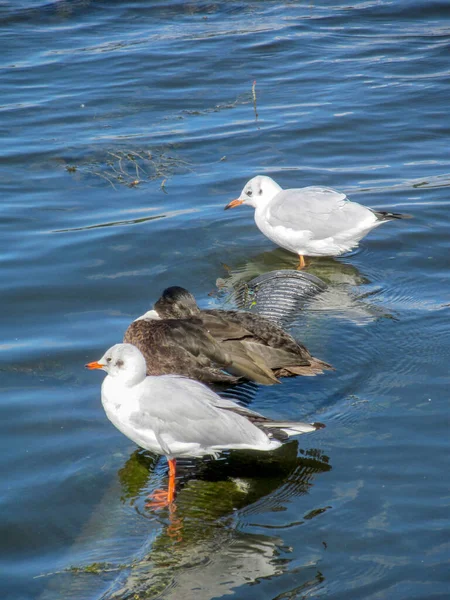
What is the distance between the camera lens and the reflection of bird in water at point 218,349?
718cm

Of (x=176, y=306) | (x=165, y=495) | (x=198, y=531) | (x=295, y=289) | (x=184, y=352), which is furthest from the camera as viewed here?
(x=295, y=289)

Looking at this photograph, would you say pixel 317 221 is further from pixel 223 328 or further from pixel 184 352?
pixel 184 352

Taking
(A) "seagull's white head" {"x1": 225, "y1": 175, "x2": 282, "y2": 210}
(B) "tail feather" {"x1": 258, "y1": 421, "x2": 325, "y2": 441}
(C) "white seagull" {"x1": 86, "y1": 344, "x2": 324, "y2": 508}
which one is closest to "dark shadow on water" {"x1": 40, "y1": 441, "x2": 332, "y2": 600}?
(C) "white seagull" {"x1": 86, "y1": 344, "x2": 324, "y2": 508}

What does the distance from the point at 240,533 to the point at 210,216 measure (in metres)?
6.13

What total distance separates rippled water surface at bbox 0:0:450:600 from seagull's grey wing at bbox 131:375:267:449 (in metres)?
0.38

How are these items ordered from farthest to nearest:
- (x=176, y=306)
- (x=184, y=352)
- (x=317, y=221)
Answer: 1. (x=317, y=221)
2. (x=176, y=306)
3. (x=184, y=352)

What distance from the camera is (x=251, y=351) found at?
24.1 feet

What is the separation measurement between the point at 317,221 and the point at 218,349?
2918 millimetres

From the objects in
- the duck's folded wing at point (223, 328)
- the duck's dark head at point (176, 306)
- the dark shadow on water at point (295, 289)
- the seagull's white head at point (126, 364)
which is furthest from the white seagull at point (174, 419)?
the dark shadow on water at point (295, 289)

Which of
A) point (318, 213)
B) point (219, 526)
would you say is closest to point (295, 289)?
point (318, 213)

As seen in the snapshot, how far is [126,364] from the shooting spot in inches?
231

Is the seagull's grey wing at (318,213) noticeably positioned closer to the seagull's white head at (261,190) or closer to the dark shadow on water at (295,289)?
the seagull's white head at (261,190)

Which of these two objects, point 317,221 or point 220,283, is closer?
point 220,283

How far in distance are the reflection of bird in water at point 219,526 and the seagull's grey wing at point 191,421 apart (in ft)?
1.13
